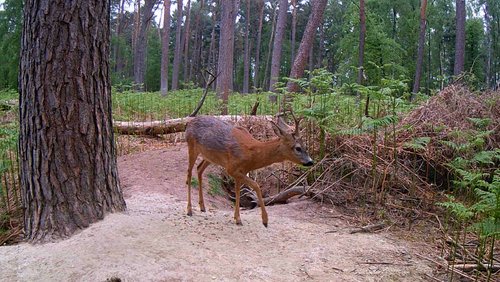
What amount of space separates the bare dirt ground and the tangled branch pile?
2.51 ft

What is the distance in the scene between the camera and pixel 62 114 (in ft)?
15.6

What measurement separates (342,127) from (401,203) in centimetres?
156

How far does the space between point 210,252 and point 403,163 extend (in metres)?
3.93

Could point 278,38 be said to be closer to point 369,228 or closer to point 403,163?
point 403,163

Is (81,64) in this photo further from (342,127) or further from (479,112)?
(479,112)

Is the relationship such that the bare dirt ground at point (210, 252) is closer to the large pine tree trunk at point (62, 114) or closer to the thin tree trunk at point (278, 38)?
the large pine tree trunk at point (62, 114)

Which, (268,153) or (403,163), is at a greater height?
(268,153)

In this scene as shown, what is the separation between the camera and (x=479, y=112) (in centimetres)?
781

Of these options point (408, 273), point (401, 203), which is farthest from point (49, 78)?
point (401, 203)

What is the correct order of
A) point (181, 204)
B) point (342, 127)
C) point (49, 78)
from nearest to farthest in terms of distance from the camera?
point (49, 78)
point (181, 204)
point (342, 127)

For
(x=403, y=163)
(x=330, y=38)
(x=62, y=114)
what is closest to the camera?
(x=62, y=114)

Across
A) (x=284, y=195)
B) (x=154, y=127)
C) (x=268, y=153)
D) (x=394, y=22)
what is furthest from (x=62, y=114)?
(x=394, y=22)

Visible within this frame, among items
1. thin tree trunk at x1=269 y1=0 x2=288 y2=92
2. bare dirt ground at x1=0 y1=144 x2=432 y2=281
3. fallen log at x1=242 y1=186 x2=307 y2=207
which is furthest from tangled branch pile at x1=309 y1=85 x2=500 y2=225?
thin tree trunk at x1=269 y1=0 x2=288 y2=92

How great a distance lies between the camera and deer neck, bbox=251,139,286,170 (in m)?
5.39
